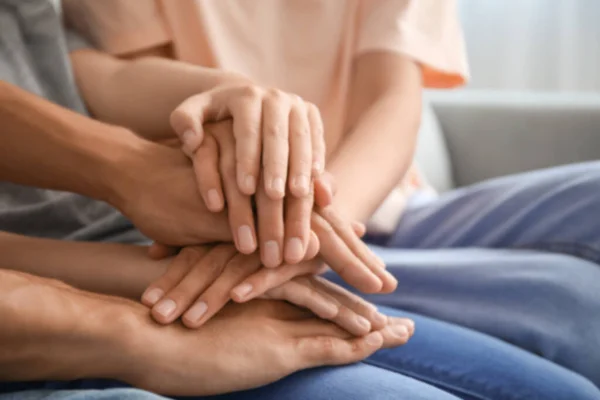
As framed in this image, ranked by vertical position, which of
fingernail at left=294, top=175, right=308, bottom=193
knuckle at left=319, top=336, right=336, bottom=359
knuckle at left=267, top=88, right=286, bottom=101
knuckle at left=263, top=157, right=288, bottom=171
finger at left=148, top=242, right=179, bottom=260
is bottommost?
knuckle at left=319, top=336, right=336, bottom=359

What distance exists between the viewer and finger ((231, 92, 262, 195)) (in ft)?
1.96

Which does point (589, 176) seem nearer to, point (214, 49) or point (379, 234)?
point (379, 234)

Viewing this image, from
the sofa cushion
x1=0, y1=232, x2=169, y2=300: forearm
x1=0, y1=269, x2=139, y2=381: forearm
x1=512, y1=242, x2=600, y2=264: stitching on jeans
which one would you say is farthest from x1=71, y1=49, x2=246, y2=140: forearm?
the sofa cushion

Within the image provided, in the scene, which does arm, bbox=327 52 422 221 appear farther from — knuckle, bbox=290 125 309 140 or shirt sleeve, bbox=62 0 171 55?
shirt sleeve, bbox=62 0 171 55

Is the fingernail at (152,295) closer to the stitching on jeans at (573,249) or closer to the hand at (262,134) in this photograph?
the hand at (262,134)

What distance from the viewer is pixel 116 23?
91 cm

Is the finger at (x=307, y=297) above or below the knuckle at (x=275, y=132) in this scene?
below

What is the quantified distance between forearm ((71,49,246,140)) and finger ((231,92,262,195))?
0.60 ft

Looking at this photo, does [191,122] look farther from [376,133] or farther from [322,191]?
[376,133]

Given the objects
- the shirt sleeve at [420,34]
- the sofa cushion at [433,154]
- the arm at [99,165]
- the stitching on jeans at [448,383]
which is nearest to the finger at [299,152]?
the arm at [99,165]

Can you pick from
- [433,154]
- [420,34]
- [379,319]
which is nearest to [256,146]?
[379,319]

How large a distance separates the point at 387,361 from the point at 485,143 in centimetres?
101

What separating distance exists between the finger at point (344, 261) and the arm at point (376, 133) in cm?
10

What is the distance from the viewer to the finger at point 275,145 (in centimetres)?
59
